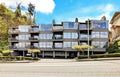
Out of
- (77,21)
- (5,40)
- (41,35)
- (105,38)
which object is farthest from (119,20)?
(5,40)

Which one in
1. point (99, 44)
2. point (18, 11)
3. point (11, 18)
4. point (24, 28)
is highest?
point (18, 11)

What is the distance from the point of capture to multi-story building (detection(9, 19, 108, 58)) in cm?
6638

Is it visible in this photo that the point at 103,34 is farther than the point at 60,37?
No

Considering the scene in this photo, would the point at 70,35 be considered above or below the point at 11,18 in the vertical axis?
below

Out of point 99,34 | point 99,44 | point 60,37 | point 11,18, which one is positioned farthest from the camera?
point 11,18

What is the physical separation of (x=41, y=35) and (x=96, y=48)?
1548 centimetres

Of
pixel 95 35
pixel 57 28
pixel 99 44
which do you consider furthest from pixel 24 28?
pixel 99 44

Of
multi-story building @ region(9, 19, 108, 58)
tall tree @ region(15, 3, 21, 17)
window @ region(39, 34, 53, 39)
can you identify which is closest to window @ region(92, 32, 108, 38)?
multi-story building @ region(9, 19, 108, 58)

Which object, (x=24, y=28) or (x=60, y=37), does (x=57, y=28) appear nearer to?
(x=60, y=37)

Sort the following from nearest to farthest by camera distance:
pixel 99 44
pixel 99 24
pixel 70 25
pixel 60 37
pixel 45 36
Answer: pixel 99 44, pixel 99 24, pixel 70 25, pixel 60 37, pixel 45 36

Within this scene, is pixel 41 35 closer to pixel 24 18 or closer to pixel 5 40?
pixel 5 40

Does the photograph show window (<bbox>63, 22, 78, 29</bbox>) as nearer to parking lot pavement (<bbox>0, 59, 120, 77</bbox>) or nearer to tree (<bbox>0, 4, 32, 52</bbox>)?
tree (<bbox>0, 4, 32, 52</bbox>)

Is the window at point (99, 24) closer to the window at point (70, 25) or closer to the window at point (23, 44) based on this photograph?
the window at point (70, 25)

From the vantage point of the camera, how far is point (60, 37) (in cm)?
6969
